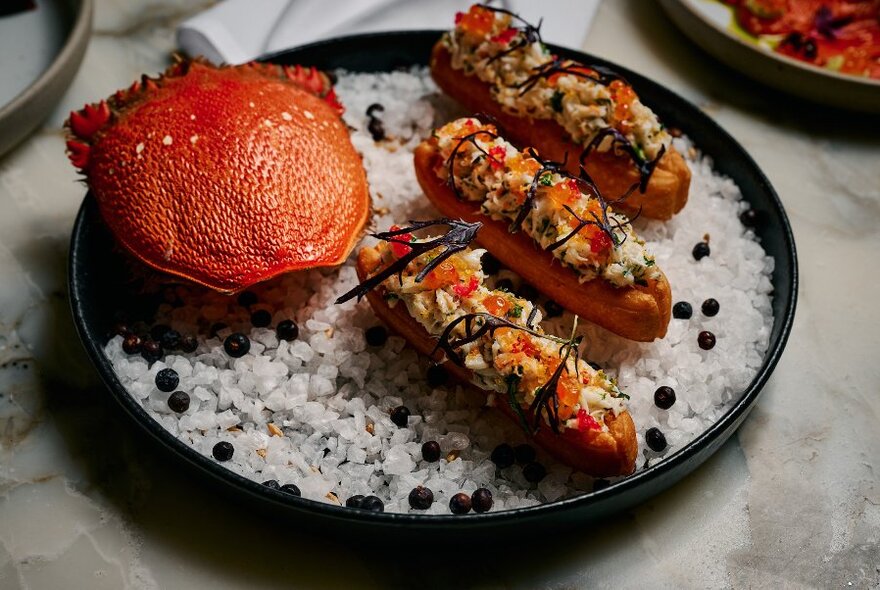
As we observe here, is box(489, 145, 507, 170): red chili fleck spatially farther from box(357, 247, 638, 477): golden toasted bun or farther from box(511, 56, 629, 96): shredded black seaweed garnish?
box(357, 247, 638, 477): golden toasted bun

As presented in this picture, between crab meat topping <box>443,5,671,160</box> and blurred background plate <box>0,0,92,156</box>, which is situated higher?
crab meat topping <box>443,5,671,160</box>

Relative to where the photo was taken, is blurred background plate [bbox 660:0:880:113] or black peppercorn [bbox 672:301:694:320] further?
blurred background plate [bbox 660:0:880:113]

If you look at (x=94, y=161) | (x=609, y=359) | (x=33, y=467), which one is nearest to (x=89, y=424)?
(x=33, y=467)

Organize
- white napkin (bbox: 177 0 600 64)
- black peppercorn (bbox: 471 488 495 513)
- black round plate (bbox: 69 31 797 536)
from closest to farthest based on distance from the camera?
1. black round plate (bbox: 69 31 797 536)
2. black peppercorn (bbox: 471 488 495 513)
3. white napkin (bbox: 177 0 600 64)

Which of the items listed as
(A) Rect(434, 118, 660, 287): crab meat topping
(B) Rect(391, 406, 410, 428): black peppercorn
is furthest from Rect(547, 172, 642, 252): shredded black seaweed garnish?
(B) Rect(391, 406, 410, 428): black peppercorn

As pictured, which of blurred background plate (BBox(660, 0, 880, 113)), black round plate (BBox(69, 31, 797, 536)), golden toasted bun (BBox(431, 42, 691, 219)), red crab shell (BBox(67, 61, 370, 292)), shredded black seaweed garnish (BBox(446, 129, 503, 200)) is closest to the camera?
black round plate (BBox(69, 31, 797, 536))

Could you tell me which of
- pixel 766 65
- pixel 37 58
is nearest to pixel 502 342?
pixel 766 65
